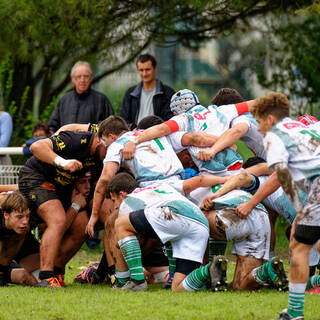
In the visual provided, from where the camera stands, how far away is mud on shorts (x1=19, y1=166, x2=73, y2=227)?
23.6 feet

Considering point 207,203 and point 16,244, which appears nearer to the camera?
point 207,203

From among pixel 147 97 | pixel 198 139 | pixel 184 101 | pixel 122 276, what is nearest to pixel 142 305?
pixel 122 276

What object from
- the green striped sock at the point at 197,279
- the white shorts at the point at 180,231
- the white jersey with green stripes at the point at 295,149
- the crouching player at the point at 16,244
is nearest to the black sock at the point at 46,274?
the crouching player at the point at 16,244

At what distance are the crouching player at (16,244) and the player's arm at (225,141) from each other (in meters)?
1.76

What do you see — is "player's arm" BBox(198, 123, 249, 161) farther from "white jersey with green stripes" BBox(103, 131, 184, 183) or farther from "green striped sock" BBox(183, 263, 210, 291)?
"green striped sock" BBox(183, 263, 210, 291)

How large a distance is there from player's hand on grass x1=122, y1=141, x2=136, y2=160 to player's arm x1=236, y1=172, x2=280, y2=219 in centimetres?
116

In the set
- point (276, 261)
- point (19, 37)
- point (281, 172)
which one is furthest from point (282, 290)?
point (19, 37)

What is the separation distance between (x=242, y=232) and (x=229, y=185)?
45 cm

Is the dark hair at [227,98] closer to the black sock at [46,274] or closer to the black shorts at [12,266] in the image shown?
the black sock at [46,274]

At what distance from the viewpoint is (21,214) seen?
6781 mm

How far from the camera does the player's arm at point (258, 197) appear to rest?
18.9 feet

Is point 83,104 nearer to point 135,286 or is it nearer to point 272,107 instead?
point 135,286

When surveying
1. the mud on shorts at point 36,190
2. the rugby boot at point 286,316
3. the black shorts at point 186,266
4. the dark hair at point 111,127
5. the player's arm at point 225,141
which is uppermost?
the dark hair at point 111,127

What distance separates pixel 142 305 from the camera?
5.44 m
